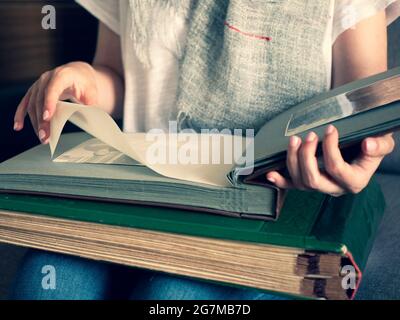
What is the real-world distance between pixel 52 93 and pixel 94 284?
22 centimetres

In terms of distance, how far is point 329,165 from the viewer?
1.39ft

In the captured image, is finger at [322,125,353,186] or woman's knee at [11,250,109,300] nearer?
finger at [322,125,353,186]

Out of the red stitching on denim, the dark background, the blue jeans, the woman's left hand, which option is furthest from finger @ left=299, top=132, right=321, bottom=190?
the dark background

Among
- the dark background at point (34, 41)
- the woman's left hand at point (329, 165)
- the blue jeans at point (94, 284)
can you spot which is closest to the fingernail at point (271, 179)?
the woman's left hand at point (329, 165)

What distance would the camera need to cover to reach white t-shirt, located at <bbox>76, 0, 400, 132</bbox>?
685 mm

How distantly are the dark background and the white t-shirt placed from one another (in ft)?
0.87

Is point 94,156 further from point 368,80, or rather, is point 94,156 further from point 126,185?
point 368,80

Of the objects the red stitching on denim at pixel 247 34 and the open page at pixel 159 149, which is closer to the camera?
the open page at pixel 159 149

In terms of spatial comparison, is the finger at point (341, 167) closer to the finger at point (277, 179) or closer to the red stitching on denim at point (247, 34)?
the finger at point (277, 179)

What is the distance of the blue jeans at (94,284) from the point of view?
19.9 inches

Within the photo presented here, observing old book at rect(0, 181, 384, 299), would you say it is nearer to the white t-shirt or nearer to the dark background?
the white t-shirt

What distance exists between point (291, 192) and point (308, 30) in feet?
0.73

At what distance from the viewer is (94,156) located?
1.73ft

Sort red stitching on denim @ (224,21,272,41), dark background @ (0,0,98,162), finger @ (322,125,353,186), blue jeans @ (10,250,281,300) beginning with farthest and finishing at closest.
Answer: dark background @ (0,0,98,162), red stitching on denim @ (224,21,272,41), blue jeans @ (10,250,281,300), finger @ (322,125,353,186)
